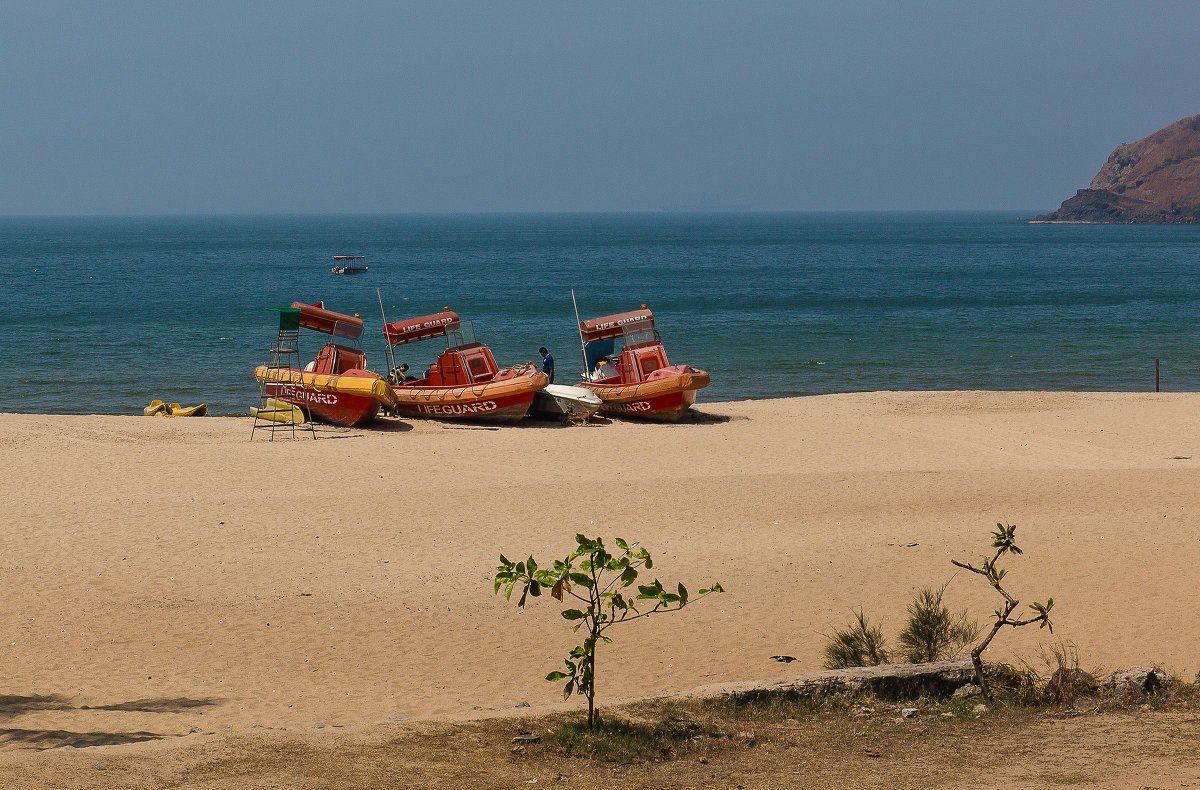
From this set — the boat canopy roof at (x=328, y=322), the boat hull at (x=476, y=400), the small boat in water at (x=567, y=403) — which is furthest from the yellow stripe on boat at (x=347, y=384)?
the small boat in water at (x=567, y=403)

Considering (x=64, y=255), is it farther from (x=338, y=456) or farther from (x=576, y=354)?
(x=338, y=456)

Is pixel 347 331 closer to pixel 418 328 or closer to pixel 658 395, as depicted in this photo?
pixel 418 328

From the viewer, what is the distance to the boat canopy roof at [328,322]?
23.5 m

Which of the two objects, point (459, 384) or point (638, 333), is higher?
point (638, 333)

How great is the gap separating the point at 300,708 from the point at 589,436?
44.5 feet

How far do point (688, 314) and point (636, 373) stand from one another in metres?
30.8

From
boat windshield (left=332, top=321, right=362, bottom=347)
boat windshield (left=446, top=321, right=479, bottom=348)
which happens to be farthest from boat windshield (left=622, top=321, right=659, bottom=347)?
boat windshield (left=332, top=321, right=362, bottom=347)

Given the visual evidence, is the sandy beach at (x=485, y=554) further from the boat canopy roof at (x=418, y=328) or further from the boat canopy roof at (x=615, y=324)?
the boat canopy roof at (x=615, y=324)

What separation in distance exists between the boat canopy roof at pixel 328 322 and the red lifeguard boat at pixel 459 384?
709 mm

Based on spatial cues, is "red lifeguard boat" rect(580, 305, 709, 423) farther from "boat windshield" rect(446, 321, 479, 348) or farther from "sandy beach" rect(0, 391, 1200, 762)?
"boat windshield" rect(446, 321, 479, 348)

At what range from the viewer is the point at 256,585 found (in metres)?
11.9

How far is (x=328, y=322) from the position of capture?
78.5 ft

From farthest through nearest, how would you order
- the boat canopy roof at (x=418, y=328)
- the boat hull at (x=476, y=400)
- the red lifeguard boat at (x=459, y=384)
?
the boat canopy roof at (x=418, y=328), the red lifeguard boat at (x=459, y=384), the boat hull at (x=476, y=400)

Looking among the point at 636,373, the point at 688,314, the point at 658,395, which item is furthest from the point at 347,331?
the point at 688,314
